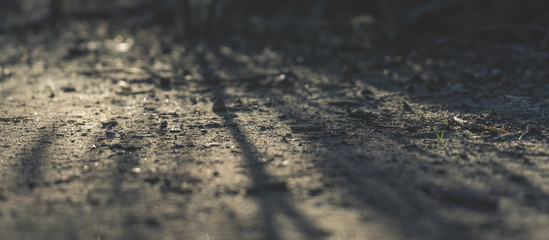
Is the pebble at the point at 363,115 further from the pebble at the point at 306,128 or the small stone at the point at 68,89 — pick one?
the small stone at the point at 68,89

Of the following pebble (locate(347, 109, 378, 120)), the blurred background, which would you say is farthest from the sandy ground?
the blurred background

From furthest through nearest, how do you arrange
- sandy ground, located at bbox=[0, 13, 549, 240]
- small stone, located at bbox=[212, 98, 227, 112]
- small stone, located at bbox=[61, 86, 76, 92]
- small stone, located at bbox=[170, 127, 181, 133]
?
small stone, located at bbox=[61, 86, 76, 92] → small stone, located at bbox=[212, 98, 227, 112] → small stone, located at bbox=[170, 127, 181, 133] → sandy ground, located at bbox=[0, 13, 549, 240]

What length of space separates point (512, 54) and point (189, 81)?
3.44 meters

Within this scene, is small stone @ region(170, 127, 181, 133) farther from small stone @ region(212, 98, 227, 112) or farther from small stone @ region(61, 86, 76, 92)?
small stone @ region(61, 86, 76, 92)

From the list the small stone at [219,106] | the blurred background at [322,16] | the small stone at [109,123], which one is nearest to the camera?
the small stone at [109,123]

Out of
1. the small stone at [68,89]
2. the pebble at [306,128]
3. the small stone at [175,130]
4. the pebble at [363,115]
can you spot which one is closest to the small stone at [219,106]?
the small stone at [175,130]

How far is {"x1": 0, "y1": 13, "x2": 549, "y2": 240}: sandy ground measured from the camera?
4.85ft

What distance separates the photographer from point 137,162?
6.51 feet

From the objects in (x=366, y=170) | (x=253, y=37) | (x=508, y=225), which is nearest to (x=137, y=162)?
(x=366, y=170)

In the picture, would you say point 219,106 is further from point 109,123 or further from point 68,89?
point 68,89

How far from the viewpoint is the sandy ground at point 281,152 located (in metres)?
1.48

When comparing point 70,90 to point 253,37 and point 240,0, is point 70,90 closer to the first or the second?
point 253,37

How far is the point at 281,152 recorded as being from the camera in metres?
2.09

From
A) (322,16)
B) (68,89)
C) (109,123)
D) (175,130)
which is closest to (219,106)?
(175,130)
